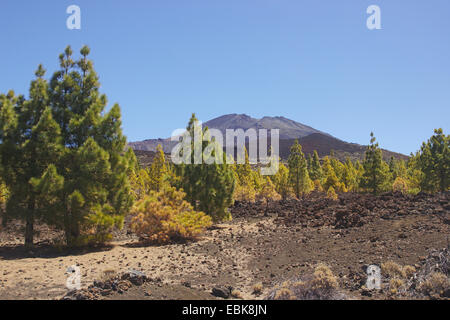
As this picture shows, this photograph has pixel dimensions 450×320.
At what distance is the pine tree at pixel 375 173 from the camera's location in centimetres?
3023

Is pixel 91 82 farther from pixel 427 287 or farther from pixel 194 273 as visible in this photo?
pixel 427 287

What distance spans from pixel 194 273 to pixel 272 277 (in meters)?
2.24

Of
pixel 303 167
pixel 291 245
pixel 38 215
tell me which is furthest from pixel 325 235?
pixel 303 167

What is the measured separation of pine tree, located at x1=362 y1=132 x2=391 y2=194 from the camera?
30.2m

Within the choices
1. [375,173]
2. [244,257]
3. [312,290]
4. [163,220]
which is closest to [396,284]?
[312,290]

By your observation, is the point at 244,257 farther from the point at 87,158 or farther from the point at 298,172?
the point at 298,172

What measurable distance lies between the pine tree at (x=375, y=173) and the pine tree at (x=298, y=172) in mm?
6232

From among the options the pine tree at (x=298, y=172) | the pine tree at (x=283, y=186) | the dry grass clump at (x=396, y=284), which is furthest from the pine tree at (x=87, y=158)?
the pine tree at (x=283, y=186)

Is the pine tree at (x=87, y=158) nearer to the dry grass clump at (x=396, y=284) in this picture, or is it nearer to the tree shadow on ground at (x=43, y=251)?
the tree shadow on ground at (x=43, y=251)

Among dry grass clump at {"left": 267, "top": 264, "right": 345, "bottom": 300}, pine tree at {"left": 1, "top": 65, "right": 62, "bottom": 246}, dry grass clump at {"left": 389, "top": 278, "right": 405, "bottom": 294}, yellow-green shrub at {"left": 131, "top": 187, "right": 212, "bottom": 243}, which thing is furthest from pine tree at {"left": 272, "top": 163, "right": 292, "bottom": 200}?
dry grass clump at {"left": 267, "top": 264, "right": 345, "bottom": 300}

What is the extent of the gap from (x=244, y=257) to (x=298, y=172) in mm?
24772

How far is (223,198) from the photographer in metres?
17.9

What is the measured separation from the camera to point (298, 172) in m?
35.0

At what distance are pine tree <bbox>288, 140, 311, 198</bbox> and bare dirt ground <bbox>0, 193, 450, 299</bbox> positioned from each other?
61.0 feet
